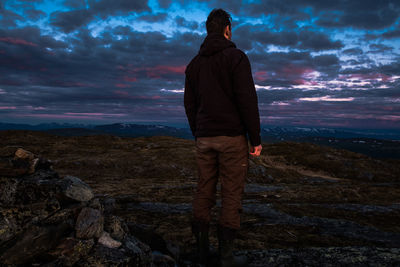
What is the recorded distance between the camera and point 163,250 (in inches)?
185

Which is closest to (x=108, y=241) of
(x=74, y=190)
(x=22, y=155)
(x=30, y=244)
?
(x=30, y=244)

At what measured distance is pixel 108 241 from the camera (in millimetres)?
3689

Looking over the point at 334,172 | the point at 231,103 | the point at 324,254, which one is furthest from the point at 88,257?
the point at 334,172

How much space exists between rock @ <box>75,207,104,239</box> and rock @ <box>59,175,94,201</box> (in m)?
0.37

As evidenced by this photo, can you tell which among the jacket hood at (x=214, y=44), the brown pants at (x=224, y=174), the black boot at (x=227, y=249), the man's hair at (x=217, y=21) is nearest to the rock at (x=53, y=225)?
the black boot at (x=227, y=249)

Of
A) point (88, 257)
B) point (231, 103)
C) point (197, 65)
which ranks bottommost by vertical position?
point (88, 257)

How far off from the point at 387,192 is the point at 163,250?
1676cm

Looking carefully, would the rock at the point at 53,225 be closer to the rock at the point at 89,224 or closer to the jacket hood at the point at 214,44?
the rock at the point at 89,224

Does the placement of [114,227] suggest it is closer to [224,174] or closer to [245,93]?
[224,174]

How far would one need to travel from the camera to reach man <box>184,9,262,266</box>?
4379 millimetres

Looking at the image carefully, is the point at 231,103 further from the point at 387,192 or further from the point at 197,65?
the point at 387,192

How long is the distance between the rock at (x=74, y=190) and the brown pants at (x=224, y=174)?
2.08 metres

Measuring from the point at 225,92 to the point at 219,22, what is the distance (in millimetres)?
1519

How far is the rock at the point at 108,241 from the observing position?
143 inches
